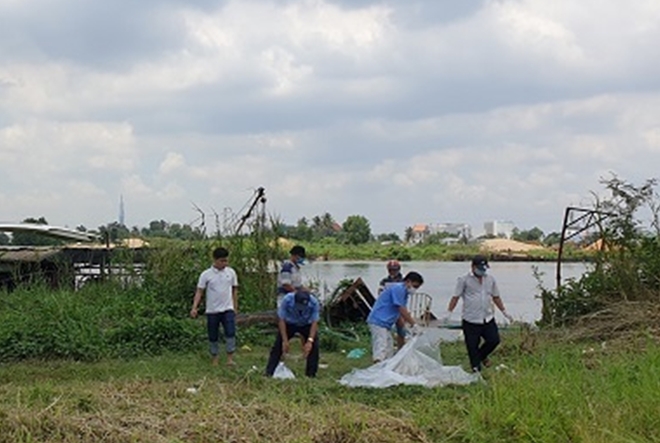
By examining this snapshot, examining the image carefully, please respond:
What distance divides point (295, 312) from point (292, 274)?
3.85ft

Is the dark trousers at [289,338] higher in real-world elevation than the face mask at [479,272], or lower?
lower

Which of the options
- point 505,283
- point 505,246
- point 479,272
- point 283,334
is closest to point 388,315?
point 479,272

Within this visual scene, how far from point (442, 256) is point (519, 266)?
10084 millimetres

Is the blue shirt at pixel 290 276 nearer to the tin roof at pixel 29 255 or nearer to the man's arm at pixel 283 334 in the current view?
the man's arm at pixel 283 334

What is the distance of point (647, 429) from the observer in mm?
6133

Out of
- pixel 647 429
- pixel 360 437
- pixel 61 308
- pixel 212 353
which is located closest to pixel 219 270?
pixel 212 353

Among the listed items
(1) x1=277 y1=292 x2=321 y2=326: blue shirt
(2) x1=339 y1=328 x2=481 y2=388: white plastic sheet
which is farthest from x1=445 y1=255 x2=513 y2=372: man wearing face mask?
(1) x1=277 y1=292 x2=321 y2=326: blue shirt

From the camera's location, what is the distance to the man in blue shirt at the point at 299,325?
33.6 feet

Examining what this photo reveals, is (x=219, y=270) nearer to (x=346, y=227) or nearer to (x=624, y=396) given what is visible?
(x=624, y=396)

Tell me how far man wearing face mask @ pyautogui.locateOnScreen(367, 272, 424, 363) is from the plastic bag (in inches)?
44.8

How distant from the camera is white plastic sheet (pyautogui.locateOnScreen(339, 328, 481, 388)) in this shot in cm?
943

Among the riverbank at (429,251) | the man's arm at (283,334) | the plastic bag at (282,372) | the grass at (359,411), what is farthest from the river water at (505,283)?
the riverbank at (429,251)

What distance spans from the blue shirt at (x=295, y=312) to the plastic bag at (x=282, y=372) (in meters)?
0.54

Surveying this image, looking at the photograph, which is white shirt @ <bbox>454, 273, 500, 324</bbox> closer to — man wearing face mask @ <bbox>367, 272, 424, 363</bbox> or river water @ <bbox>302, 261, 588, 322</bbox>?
man wearing face mask @ <bbox>367, 272, 424, 363</bbox>
